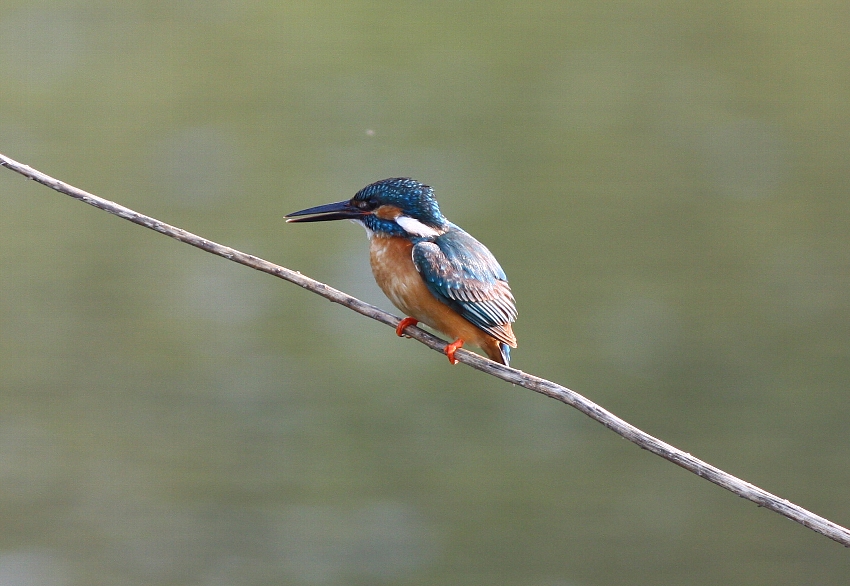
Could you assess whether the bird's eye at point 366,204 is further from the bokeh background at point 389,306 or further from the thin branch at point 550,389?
the bokeh background at point 389,306

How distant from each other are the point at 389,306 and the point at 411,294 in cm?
183

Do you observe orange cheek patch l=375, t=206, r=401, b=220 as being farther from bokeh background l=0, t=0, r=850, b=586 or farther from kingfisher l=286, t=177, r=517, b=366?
bokeh background l=0, t=0, r=850, b=586

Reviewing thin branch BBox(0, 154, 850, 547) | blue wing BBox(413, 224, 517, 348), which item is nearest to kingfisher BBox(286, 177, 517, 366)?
blue wing BBox(413, 224, 517, 348)

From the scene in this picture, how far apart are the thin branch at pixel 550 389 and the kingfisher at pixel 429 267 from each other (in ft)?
0.59

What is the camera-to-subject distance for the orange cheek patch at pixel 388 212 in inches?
102

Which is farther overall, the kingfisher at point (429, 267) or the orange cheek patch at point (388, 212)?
the orange cheek patch at point (388, 212)

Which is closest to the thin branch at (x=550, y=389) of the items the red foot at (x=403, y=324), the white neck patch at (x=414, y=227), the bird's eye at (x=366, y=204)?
the red foot at (x=403, y=324)

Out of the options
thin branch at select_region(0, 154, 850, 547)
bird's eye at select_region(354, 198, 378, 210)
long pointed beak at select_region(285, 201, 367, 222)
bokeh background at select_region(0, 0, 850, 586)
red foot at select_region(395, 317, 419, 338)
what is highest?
bokeh background at select_region(0, 0, 850, 586)

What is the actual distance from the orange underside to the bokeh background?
1431 mm

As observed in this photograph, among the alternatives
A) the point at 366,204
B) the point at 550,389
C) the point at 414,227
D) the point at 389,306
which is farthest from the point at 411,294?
the point at 389,306

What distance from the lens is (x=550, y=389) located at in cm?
200

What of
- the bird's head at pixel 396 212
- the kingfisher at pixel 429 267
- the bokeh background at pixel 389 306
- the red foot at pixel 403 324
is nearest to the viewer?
the red foot at pixel 403 324

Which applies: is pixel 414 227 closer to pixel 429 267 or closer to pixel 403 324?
pixel 429 267

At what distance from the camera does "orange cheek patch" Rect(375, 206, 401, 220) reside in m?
2.58
